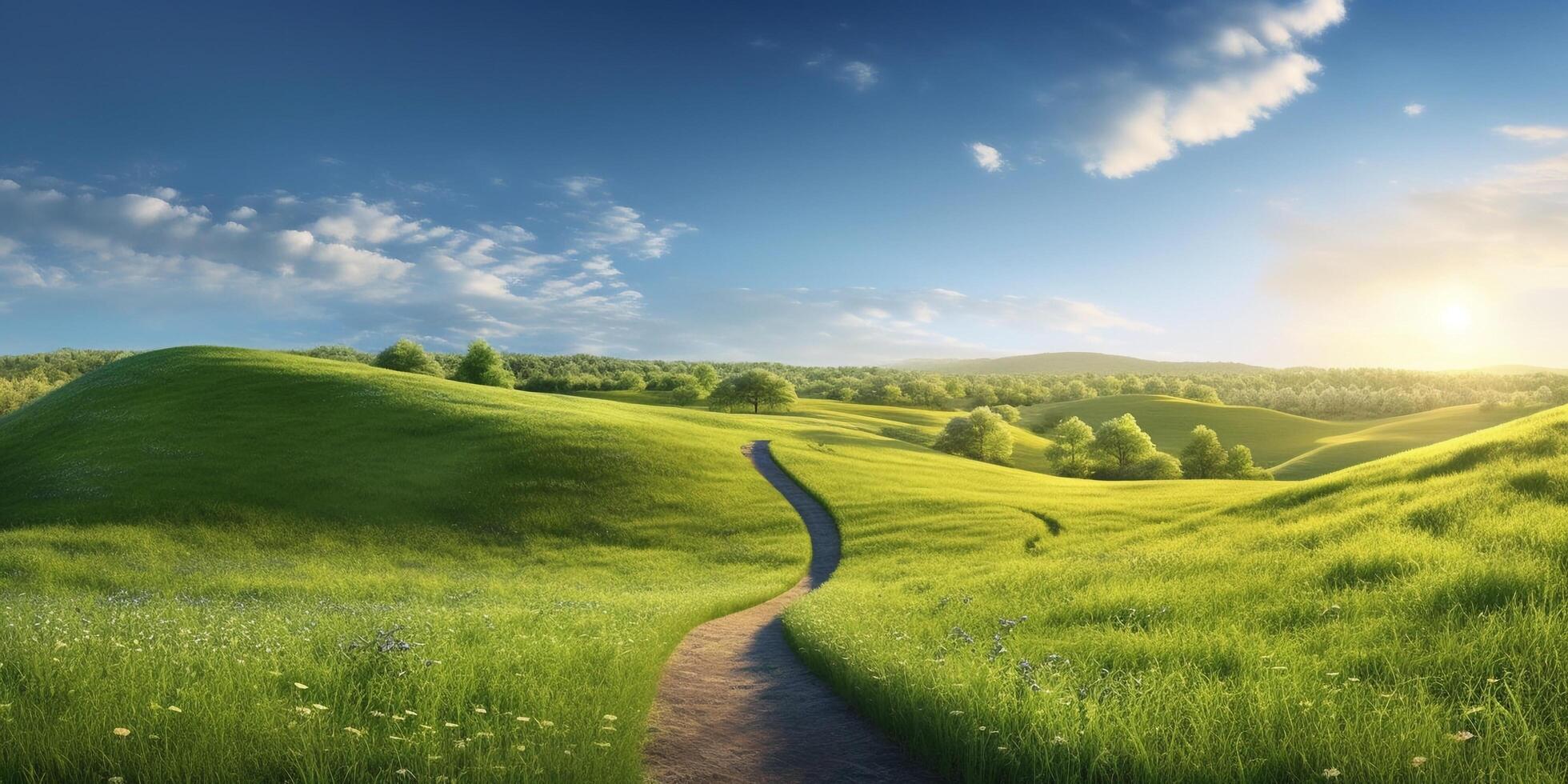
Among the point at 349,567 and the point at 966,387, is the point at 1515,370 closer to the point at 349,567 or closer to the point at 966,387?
the point at 966,387

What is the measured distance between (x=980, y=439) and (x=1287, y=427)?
70.3m

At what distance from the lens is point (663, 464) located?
1868 inches

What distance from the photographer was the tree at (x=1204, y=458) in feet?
274

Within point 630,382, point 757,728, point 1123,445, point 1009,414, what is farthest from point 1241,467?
Result: point 630,382

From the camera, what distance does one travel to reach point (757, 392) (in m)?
117

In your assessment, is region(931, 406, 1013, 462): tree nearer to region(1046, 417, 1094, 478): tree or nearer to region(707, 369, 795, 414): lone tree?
region(1046, 417, 1094, 478): tree

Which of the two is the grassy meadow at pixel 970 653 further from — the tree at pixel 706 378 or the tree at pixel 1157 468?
the tree at pixel 706 378

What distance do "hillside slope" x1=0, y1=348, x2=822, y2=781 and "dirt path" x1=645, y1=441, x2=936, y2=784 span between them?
0.47 metres

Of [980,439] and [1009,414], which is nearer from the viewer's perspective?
[980,439]

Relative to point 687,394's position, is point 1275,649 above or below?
below

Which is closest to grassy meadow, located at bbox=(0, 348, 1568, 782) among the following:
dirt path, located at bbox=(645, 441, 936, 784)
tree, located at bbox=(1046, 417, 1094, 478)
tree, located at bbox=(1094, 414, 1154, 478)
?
dirt path, located at bbox=(645, 441, 936, 784)

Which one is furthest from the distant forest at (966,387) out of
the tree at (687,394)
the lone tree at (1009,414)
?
the lone tree at (1009,414)

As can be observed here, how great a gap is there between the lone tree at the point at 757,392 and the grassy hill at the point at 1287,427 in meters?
51.7

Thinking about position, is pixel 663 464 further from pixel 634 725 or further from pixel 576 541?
pixel 634 725
